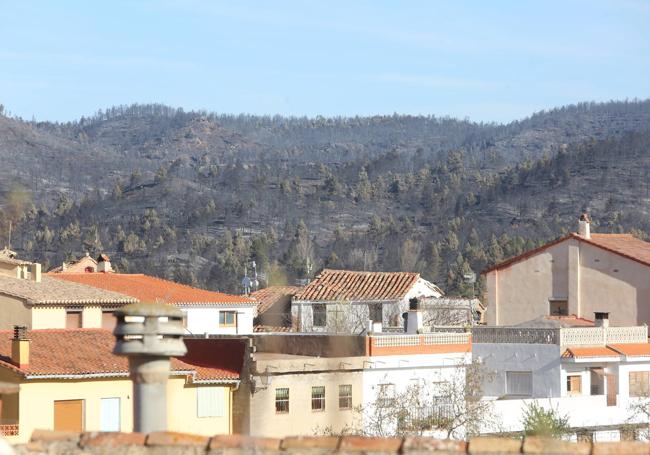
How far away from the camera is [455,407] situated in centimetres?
4128

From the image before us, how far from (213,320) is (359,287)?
12757 millimetres

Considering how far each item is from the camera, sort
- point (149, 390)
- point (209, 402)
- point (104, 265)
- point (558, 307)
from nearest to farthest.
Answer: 1. point (149, 390)
2. point (209, 402)
3. point (558, 307)
4. point (104, 265)

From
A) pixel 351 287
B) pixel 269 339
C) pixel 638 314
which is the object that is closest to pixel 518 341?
pixel 269 339

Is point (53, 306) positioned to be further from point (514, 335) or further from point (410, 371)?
point (514, 335)

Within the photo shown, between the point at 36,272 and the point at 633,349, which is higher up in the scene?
the point at 36,272

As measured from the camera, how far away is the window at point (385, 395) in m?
40.3

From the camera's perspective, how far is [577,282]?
5709 centimetres

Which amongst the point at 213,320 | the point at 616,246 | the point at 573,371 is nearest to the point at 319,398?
the point at 573,371

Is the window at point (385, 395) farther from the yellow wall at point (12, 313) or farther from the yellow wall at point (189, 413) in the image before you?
the yellow wall at point (12, 313)

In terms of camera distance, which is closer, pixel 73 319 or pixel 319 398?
pixel 319 398

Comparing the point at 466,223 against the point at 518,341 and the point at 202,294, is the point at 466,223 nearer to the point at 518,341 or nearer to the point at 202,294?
the point at 202,294

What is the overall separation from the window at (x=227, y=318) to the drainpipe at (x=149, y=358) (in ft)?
165

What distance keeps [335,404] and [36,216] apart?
532 ft

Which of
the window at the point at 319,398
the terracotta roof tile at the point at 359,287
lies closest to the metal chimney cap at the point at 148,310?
the window at the point at 319,398
